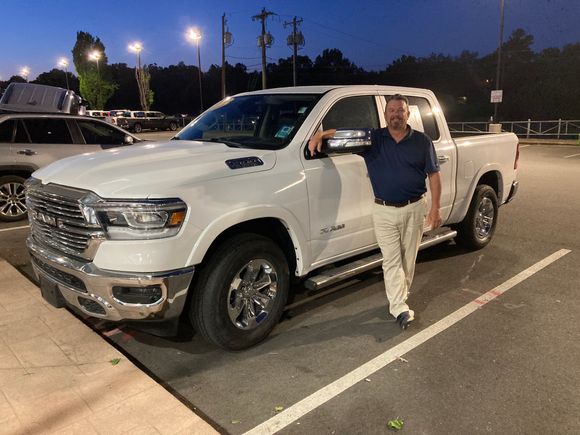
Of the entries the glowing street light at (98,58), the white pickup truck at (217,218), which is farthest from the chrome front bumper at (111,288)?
the glowing street light at (98,58)

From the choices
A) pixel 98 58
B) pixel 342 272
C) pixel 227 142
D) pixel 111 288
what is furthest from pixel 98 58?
pixel 111 288

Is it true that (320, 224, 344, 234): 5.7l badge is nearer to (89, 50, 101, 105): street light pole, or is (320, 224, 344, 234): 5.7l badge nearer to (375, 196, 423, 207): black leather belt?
(375, 196, 423, 207): black leather belt

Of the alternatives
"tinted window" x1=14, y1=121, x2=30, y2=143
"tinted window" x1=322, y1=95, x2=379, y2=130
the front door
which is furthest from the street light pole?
the front door

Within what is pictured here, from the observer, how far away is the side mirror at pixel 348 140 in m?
3.81

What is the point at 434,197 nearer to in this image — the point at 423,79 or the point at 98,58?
the point at 98,58

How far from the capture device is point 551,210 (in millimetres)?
8852

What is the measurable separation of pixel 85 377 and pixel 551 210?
815cm

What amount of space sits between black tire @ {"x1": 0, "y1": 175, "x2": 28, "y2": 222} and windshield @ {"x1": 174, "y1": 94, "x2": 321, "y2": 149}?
4.71m

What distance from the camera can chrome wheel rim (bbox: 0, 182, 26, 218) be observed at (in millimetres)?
8336

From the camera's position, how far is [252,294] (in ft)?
12.7

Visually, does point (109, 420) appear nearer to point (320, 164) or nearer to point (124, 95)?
point (320, 164)

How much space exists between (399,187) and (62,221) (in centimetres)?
249

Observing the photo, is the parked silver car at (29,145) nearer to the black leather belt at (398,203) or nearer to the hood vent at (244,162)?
the hood vent at (244,162)

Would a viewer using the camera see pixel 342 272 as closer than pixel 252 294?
No
